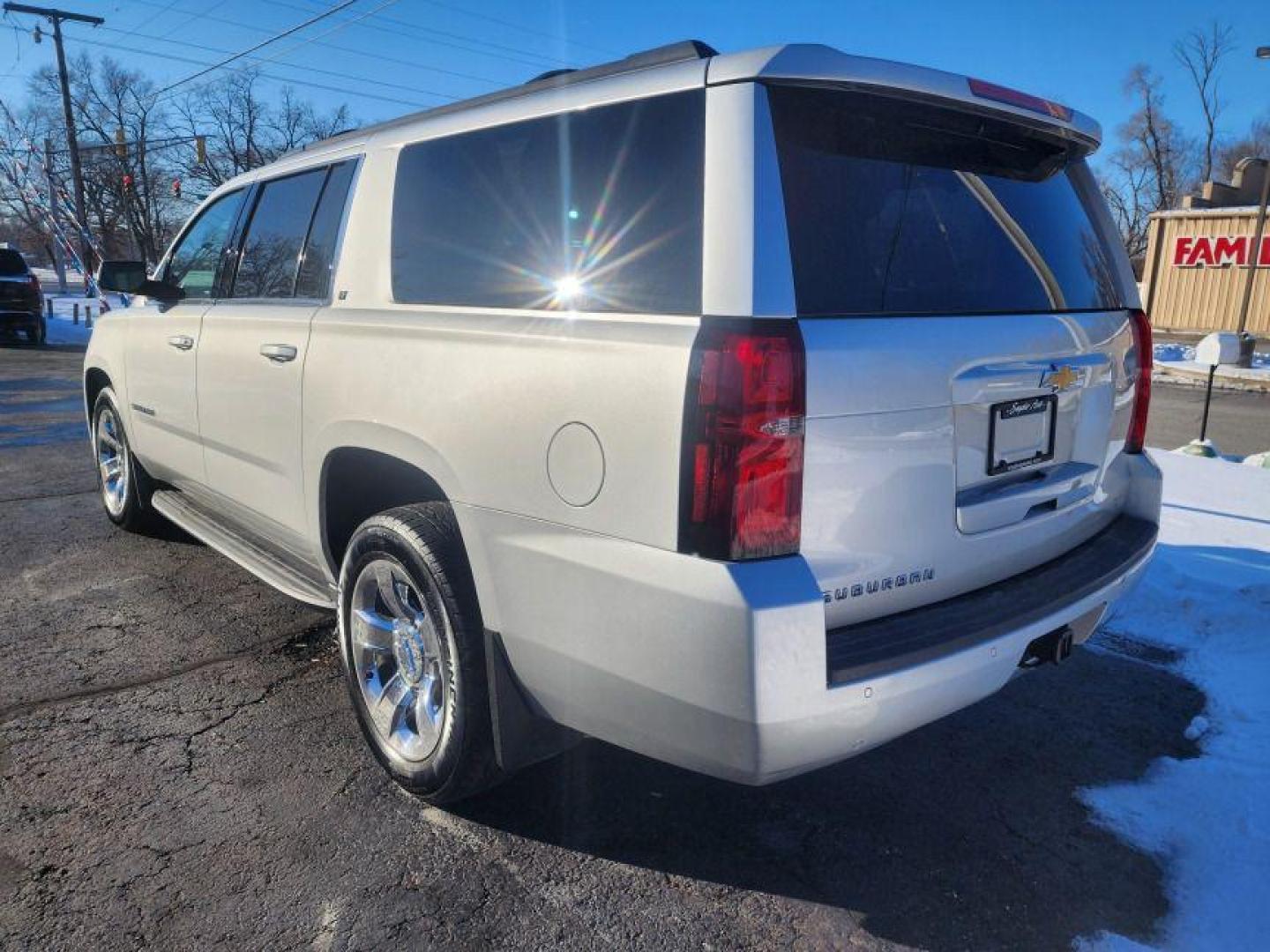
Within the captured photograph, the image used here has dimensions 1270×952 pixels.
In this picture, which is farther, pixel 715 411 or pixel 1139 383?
pixel 1139 383

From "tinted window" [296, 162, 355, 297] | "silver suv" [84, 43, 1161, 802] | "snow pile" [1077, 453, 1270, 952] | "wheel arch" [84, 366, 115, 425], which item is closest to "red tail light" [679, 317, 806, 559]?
"silver suv" [84, 43, 1161, 802]

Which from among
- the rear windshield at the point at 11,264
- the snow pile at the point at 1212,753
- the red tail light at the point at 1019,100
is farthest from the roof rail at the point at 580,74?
the rear windshield at the point at 11,264

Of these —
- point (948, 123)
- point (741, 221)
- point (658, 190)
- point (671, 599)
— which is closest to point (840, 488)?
point (671, 599)

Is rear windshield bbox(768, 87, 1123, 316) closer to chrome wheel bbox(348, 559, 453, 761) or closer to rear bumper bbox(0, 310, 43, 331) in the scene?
chrome wheel bbox(348, 559, 453, 761)

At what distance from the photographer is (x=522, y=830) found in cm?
266

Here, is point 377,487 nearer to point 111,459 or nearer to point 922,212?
point 922,212

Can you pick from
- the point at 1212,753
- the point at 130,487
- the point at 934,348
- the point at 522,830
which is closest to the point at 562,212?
the point at 934,348

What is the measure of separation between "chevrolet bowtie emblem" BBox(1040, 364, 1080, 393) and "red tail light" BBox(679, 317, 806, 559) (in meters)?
0.96

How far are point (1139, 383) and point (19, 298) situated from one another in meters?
21.8

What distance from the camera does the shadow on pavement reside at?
2350 millimetres

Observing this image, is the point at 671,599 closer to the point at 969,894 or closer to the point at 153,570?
the point at 969,894

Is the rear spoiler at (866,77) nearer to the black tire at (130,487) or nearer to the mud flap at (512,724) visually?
the mud flap at (512,724)

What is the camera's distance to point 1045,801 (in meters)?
2.86

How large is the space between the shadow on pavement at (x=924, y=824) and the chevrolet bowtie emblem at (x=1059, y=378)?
1.32 metres
